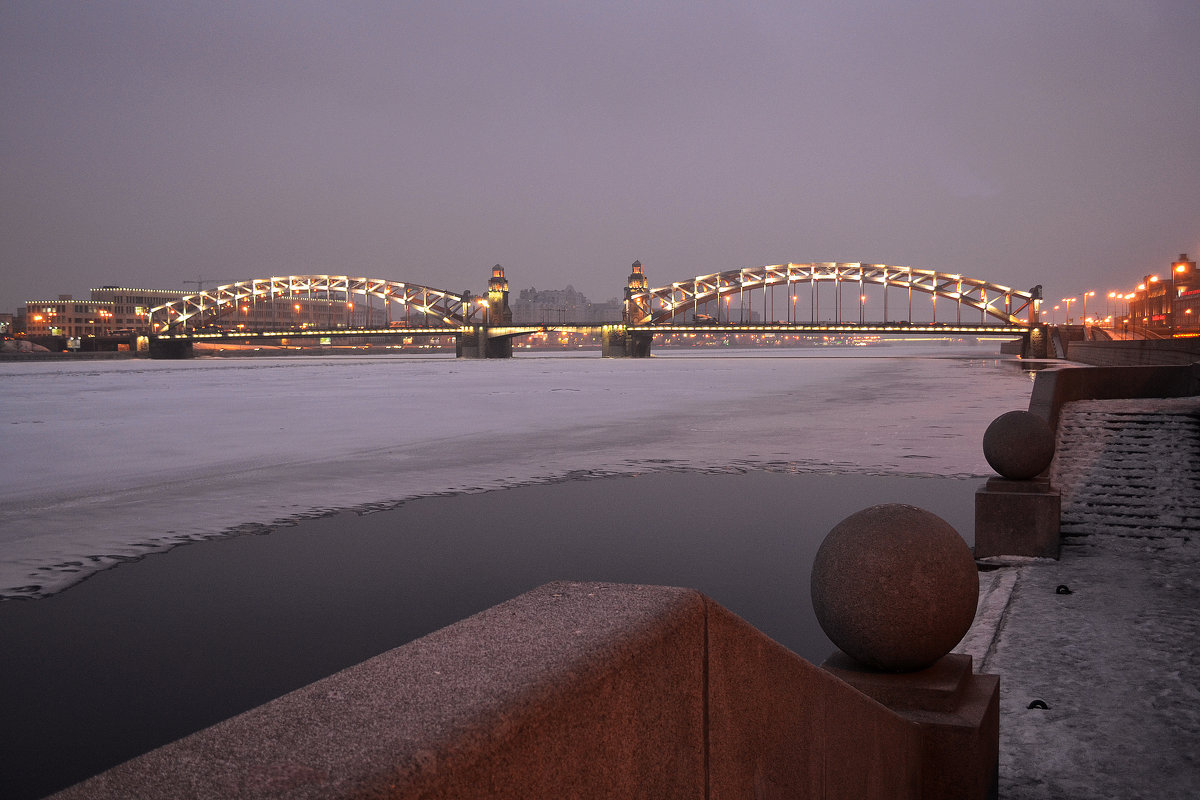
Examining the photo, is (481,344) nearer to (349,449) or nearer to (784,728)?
(349,449)

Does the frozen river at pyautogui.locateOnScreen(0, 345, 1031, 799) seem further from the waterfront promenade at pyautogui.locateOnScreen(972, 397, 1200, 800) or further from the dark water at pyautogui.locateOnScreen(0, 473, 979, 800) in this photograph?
the waterfront promenade at pyautogui.locateOnScreen(972, 397, 1200, 800)

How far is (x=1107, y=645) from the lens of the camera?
4914 mm

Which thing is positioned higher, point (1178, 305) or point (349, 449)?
point (1178, 305)

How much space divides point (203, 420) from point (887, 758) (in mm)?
19338

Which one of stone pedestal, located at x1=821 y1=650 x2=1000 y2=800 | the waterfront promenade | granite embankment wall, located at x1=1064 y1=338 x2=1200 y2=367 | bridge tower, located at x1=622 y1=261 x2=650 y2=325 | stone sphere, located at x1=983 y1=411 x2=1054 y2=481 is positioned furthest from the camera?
bridge tower, located at x1=622 y1=261 x2=650 y2=325

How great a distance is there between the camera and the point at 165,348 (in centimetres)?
10269

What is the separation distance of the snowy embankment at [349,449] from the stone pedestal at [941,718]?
5.49m

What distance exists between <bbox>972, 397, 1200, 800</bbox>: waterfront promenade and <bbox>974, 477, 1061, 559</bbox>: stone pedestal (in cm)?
18

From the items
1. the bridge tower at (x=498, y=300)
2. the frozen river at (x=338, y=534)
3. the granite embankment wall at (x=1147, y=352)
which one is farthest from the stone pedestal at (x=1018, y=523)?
the bridge tower at (x=498, y=300)

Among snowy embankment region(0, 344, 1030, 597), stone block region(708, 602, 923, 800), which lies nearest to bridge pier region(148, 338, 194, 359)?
snowy embankment region(0, 344, 1030, 597)

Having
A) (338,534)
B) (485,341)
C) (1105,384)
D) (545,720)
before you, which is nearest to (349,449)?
(338,534)

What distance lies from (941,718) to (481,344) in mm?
109454

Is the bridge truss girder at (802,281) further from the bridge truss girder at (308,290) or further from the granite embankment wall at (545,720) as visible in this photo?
the granite embankment wall at (545,720)

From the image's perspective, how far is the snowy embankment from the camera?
8406 mm
